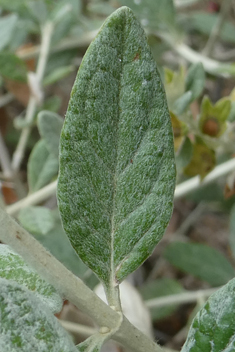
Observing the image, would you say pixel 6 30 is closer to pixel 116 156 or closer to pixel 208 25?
pixel 208 25

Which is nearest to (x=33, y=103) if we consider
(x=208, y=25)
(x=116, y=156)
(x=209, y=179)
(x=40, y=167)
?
(x=40, y=167)

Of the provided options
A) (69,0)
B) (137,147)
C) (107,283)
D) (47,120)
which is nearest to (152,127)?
(137,147)

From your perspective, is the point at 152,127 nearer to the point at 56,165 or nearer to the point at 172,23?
the point at 56,165

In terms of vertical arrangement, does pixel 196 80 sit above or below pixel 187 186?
above

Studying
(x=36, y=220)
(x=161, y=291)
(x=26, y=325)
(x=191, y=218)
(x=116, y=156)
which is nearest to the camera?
(x=26, y=325)

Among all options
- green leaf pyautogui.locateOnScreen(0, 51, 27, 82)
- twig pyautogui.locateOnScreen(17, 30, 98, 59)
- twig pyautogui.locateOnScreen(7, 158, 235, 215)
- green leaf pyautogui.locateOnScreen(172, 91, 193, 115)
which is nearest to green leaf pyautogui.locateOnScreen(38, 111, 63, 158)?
twig pyautogui.locateOnScreen(7, 158, 235, 215)

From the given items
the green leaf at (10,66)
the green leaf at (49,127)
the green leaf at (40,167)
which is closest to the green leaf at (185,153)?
the green leaf at (49,127)
